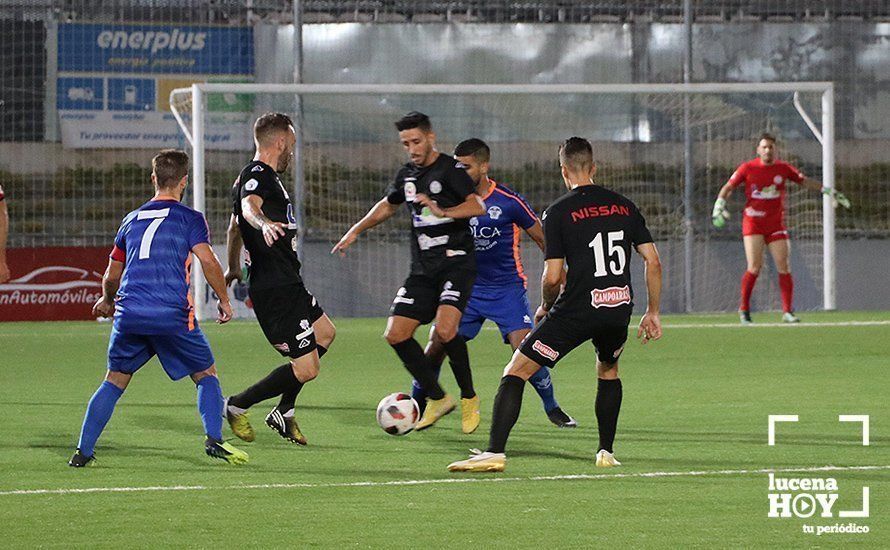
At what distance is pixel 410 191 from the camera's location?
9.05 metres

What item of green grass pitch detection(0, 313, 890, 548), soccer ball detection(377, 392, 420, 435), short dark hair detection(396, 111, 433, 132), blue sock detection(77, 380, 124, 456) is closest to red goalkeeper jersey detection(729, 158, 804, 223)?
green grass pitch detection(0, 313, 890, 548)

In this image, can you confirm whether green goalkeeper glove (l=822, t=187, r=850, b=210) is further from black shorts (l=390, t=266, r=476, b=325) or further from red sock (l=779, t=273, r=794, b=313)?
black shorts (l=390, t=266, r=476, b=325)

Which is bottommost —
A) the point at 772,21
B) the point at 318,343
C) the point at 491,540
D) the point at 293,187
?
the point at 491,540

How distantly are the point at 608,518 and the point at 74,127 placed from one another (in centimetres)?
1874

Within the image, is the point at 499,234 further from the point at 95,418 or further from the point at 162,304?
the point at 95,418

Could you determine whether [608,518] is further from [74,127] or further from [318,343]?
[74,127]

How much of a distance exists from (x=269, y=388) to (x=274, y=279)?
2.07 ft

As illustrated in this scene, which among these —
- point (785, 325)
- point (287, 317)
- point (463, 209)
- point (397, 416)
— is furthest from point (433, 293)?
point (785, 325)

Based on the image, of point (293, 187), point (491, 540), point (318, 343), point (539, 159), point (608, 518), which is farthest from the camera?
point (539, 159)

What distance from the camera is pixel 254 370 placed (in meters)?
13.6

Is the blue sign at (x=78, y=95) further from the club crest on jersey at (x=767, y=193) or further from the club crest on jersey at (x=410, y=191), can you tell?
the club crest on jersey at (x=410, y=191)

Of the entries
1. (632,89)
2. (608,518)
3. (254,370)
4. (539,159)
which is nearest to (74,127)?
(539,159)

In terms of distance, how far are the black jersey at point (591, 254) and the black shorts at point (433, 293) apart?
167cm

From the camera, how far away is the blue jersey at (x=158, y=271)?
25.3ft
